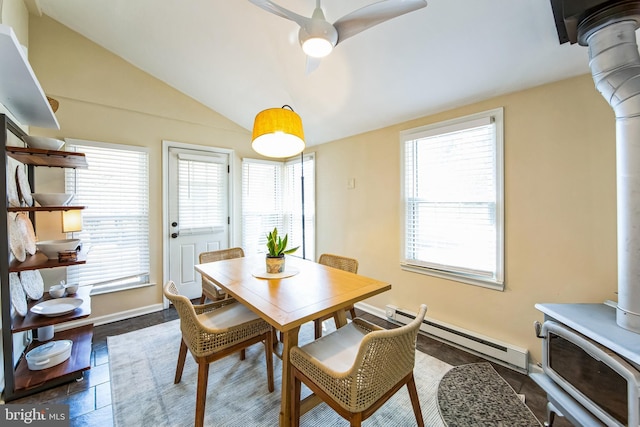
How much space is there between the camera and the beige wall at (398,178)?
178cm

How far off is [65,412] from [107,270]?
5.63ft

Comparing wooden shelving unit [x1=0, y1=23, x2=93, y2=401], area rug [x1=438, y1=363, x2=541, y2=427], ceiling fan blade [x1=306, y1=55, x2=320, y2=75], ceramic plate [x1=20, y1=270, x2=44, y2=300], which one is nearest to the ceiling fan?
ceiling fan blade [x1=306, y1=55, x2=320, y2=75]

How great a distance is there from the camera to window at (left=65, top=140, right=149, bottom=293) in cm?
281

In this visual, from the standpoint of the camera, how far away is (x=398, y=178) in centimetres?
286

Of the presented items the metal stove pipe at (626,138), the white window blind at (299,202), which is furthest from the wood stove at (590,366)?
the white window blind at (299,202)

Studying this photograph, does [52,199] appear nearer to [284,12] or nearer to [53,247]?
[53,247]

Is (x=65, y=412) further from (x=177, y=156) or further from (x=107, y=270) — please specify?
(x=177, y=156)

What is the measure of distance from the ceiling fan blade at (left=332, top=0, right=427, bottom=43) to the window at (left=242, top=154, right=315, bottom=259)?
8.32ft

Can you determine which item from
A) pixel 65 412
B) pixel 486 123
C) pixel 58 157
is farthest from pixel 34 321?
Result: pixel 486 123

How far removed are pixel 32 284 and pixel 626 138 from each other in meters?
4.08

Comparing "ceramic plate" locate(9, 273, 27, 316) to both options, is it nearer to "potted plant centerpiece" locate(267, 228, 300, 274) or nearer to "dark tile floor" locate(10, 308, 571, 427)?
"dark tile floor" locate(10, 308, 571, 427)

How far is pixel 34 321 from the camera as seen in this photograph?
183 cm

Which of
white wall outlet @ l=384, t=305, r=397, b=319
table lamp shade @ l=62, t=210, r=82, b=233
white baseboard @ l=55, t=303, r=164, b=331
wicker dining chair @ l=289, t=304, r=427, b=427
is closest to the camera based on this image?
wicker dining chair @ l=289, t=304, r=427, b=427

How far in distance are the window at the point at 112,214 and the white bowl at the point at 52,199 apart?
976mm
